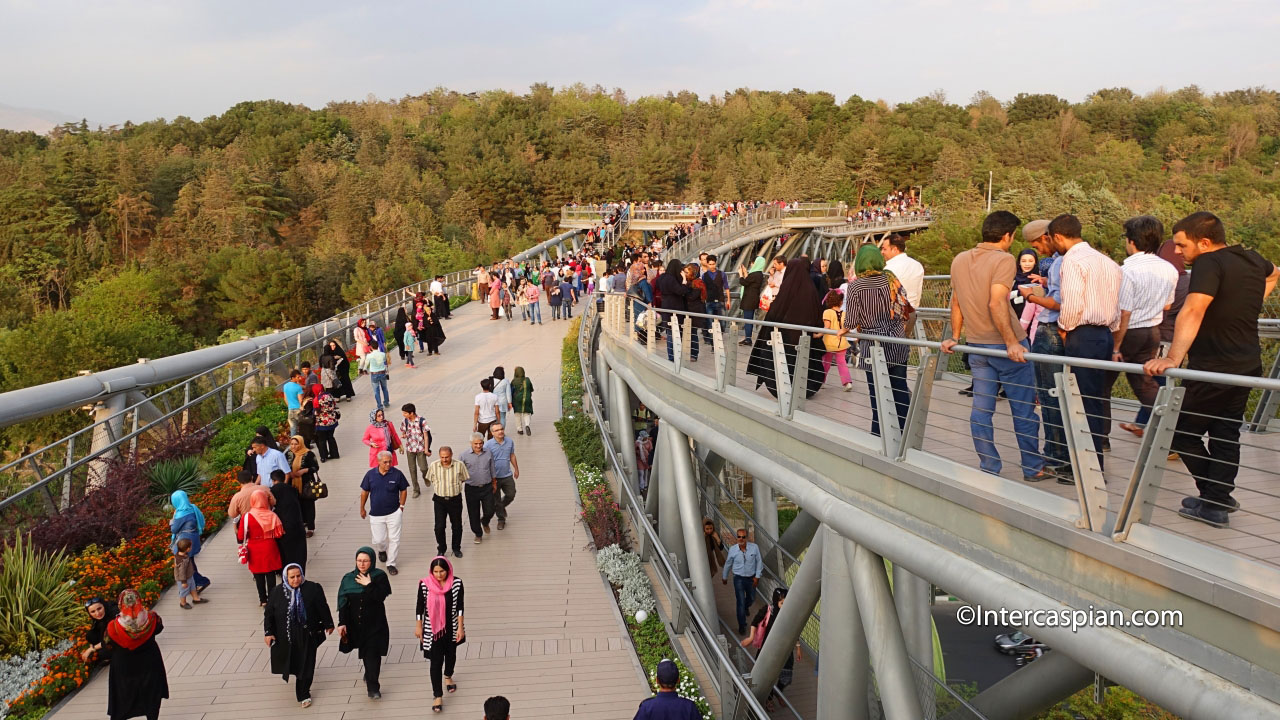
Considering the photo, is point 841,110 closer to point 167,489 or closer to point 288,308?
point 288,308

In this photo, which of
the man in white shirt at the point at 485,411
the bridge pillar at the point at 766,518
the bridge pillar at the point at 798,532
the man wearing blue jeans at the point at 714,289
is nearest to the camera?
the bridge pillar at the point at 798,532

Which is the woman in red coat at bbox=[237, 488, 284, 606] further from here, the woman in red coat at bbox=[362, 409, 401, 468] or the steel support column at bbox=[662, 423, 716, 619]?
the steel support column at bbox=[662, 423, 716, 619]

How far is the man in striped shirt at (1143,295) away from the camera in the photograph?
5736mm

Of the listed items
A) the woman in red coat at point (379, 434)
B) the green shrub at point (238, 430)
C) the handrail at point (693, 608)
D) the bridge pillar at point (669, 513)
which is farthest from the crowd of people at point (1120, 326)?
the green shrub at point (238, 430)

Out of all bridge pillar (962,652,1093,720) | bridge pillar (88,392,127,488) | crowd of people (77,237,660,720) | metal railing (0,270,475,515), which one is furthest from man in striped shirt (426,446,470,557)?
bridge pillar (962,652,1093,720)

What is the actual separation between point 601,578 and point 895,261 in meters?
5.87

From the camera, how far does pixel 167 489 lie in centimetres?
1364

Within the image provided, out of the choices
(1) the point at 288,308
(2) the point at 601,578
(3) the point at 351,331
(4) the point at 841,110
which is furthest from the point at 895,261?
(4) the point at 841,110

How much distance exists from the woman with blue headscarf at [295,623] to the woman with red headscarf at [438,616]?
33.1 inches

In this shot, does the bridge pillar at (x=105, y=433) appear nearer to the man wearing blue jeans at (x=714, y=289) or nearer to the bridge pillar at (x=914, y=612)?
the man wearing blue jeans at (x=714, y=289)

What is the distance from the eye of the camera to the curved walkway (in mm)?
8602

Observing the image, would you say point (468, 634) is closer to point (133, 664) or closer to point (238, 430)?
point (133, 664)

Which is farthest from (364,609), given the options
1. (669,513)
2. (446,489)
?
(669,513)

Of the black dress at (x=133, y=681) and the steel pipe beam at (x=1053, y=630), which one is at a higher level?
the steel pipe beam at (x=1053, y=630)
